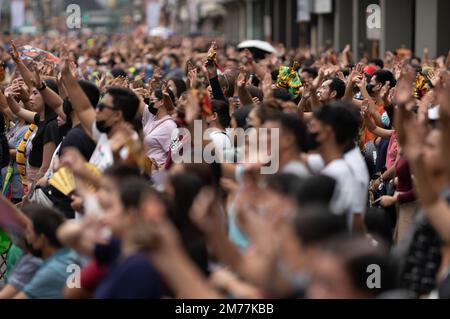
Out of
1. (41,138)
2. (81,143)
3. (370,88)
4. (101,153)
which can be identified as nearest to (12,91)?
(41,138)

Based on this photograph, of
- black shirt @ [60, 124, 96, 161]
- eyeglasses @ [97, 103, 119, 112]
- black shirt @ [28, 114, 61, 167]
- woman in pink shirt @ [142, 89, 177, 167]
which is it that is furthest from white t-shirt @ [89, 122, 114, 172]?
woman in pink shirt @ [142, 89, 177, 167]

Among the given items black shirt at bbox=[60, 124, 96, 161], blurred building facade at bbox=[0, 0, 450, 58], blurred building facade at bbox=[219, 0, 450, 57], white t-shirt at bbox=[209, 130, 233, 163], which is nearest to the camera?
white t-shirt at bbox=[209, 130, 233, 163]

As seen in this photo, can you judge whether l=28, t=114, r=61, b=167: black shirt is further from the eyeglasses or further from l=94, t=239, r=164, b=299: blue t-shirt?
l=94, t=239, r=164, b=299: blue t-shirt

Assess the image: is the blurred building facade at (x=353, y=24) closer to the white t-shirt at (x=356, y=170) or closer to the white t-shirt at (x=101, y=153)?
the white t-shirt at (x=101, y=153)

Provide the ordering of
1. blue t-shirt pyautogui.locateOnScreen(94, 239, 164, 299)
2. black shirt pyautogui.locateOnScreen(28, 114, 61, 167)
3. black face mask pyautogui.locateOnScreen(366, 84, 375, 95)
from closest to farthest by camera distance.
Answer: blue t-shirt pyautogui.locateOnScreen(94, 239, 164, 299) < black shirt pyautogui.locateOnScreen(28, 114, 61, 167) < black face mask pyautogui.locateOnScreen(366, 84, 375, 95)

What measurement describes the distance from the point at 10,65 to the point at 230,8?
149ft

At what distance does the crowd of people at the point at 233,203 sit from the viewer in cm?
575

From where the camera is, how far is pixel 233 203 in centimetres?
736

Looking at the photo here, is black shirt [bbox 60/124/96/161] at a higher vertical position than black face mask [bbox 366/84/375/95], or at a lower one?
lower

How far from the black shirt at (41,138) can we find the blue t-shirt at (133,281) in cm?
509

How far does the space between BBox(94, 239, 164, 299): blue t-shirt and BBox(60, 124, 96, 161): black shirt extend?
3.21 meters

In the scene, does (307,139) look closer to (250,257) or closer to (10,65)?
(250,257)

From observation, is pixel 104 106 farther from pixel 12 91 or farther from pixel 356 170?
pixel 12 91

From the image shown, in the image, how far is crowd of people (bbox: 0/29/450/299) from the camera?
18.9ft
